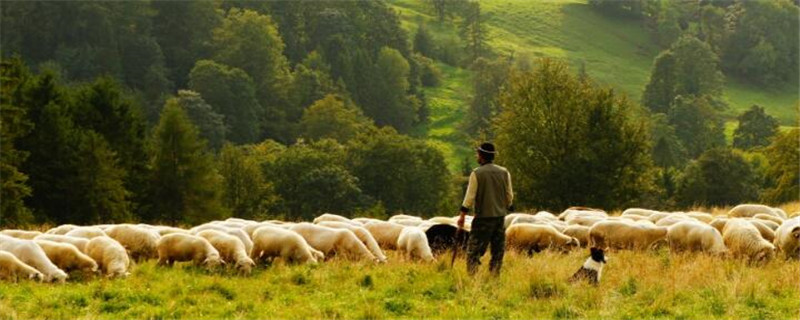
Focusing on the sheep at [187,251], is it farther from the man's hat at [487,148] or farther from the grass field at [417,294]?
the man's hat at [487,148]

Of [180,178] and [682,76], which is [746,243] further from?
[682,76]

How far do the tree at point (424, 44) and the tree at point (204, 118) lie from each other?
7077 cm

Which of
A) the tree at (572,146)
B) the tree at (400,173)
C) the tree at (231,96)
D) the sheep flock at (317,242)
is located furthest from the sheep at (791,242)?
the tree at (231,96)

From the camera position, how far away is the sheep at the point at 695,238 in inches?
793

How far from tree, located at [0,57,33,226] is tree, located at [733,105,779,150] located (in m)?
103

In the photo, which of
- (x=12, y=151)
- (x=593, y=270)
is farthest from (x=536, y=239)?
(x=12, y=151)

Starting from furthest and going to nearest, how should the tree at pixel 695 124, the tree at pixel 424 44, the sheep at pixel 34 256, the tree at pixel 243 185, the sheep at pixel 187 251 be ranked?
1. the tree at pixel 424 44
2. the tree at pixel 695 124
3. the tree at pixel 243 185
4. the sheep at pixel 187 251
5. the sheep at pixel 34 256

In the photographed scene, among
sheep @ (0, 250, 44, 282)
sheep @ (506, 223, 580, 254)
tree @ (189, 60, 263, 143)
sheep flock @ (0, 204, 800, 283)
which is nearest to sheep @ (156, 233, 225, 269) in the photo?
sheep flock @ (0, 204, 800, 283)

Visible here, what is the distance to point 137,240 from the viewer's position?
67.1 ft

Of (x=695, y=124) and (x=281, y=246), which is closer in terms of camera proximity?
(x=281, y=246)

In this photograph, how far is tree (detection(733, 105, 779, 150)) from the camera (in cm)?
13575

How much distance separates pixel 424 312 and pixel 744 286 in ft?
16.6

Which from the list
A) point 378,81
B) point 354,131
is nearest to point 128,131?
point 354,131

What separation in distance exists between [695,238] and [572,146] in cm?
4606
